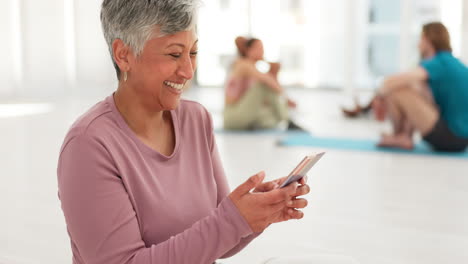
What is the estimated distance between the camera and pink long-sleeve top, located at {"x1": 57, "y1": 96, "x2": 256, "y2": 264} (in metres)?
1.18

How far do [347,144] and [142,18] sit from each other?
413 cm

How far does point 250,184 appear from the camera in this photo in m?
1.18

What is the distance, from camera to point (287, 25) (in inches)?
435

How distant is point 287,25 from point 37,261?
9.18 metres

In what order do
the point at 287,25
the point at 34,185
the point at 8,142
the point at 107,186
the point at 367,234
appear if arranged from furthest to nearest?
the point at 287,25 < the point at 8,142 < the point at 34,185 < the point at 367,234 < the point at 107,186

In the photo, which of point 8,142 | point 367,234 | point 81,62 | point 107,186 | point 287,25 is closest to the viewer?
point 107,186

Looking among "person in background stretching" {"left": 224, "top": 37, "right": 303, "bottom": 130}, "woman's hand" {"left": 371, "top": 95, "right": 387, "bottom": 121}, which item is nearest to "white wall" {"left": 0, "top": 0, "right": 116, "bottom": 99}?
"person in background stretching" {"left": 224, "top": 37, "right": 303, "bottom": 130}

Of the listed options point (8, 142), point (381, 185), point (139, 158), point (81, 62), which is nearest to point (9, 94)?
point (81, 62)

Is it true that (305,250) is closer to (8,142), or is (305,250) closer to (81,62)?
(8,142)

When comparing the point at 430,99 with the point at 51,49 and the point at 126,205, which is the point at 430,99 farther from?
the point at 51,49

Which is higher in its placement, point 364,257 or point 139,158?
point 139,158

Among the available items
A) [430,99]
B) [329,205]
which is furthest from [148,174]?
[430,99]

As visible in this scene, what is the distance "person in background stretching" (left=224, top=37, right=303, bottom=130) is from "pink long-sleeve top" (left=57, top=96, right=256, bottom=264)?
444cm

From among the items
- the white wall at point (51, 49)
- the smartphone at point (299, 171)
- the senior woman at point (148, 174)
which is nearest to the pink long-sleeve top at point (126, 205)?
the senior woman at point (148, 174)
